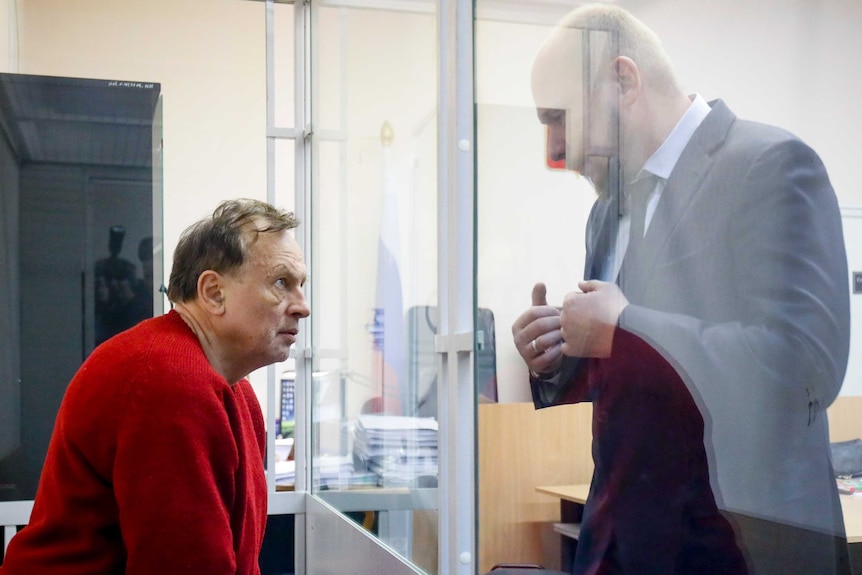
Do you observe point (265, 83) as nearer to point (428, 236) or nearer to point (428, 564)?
point (428, 236)

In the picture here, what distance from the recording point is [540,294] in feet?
4.41

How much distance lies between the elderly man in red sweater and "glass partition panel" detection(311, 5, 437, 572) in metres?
0.43

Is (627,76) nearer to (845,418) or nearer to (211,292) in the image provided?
(845,418)

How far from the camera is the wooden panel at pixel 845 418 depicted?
87cm

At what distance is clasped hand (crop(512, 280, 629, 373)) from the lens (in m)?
1.21

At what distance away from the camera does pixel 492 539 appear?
5.09ft

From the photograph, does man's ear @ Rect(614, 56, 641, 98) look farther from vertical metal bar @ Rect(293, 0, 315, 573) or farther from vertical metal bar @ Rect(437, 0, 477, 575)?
vertical metal bar @ Rect(293, 0, 315, 573)

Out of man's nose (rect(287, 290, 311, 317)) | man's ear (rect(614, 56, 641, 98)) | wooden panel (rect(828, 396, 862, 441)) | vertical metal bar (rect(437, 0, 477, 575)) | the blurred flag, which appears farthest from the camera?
the blurred flag

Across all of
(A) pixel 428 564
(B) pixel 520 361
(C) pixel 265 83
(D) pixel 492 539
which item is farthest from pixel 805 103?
(C) pixel 265 83

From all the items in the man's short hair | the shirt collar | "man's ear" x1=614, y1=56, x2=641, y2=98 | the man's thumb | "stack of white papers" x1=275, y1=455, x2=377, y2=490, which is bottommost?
"stack of white papers" x1=275, y1=455, x2=377, y2=490

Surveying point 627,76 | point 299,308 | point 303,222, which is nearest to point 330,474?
point 303,222

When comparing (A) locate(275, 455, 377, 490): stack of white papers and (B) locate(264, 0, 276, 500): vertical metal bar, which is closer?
(A) locate(275, 455, 377, 490): stack of white papers

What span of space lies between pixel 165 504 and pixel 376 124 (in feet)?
3.91

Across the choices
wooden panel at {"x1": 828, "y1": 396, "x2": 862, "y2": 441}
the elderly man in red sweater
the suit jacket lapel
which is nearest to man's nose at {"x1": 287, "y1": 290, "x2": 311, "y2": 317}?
the elderly man in red sweater
